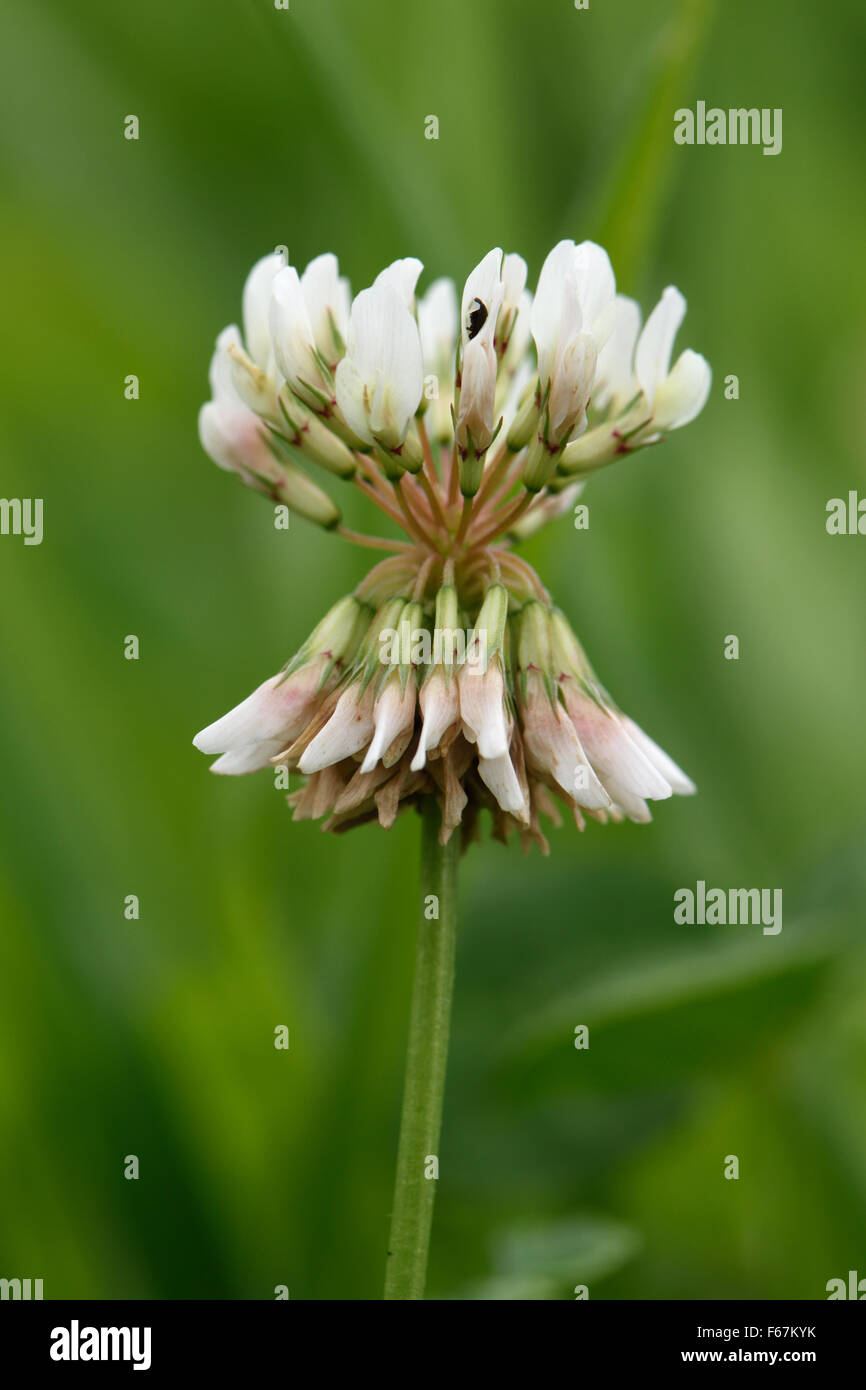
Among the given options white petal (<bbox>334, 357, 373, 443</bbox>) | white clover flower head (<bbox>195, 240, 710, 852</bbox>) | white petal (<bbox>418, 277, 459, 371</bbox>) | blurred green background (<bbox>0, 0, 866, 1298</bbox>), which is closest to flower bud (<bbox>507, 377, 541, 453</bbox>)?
white clover flower head (<bbox>195, 240, 710, 852</bbox>)

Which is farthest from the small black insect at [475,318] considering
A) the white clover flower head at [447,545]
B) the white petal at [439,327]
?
the white petal at [439,327]

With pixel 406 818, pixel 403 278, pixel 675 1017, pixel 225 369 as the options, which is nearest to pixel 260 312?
pixel 225 369

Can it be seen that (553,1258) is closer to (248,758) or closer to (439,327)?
(248,758)

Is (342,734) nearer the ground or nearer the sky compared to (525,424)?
nearer the ground

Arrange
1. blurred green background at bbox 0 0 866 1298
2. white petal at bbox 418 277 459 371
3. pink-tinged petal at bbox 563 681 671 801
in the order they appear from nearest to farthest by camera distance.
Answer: pink-tinged petal at bbox 563 681 671 801 → white petal at bbox 418 277 459 371 → blurred green background at bbox 0 0 866 1298

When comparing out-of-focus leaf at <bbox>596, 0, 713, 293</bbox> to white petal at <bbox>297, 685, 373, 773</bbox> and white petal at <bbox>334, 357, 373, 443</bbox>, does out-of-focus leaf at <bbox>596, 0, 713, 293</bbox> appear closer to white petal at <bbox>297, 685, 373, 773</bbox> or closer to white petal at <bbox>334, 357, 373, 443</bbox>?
white petal at <bbox>334, 357, 373, 443</bbox>

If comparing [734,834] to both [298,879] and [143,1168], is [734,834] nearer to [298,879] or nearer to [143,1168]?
[298,879]

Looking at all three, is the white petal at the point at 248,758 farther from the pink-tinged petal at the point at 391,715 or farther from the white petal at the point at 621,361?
the white petal at the point at 621,361
